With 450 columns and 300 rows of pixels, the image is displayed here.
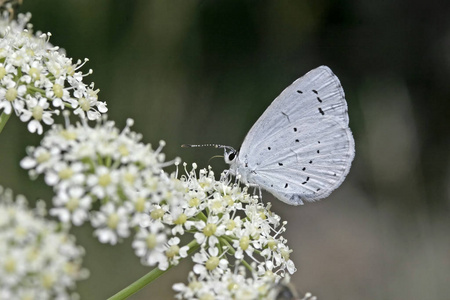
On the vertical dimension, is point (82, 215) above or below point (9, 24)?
below

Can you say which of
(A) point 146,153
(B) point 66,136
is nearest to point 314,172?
(A) point 146,153

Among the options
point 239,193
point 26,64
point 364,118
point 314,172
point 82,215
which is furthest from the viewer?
point 364,118

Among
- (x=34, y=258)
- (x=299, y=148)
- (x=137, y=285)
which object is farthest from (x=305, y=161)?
(x=34, y=258)

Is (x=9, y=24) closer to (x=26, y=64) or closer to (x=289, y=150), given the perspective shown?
(x=26, y=64)

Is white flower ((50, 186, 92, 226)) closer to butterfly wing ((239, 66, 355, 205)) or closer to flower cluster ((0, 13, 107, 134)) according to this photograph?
flower cluster ((0, 13, 107, 134))

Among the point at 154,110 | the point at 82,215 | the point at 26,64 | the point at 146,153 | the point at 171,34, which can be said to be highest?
the point at 171,34

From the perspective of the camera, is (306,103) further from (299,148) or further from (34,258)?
(34,258)

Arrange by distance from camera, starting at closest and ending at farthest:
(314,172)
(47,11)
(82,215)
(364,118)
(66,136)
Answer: (82,215) < (66,136) < (314,172) < (47,11) < (364,118)
